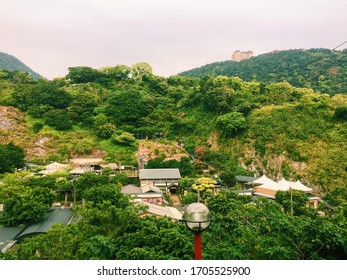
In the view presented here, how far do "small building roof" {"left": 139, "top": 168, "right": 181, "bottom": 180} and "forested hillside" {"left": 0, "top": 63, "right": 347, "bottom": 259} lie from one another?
132 cm

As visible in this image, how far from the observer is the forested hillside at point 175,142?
21.6 ft

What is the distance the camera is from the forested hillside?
21.6 feet

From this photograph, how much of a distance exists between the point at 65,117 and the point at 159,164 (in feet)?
44.2

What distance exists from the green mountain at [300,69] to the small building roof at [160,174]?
2052cm

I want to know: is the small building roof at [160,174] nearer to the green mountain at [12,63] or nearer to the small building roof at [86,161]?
the small building roof at [86,161]

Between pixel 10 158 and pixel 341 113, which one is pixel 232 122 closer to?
pixel 341 113

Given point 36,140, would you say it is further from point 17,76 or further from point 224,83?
point 224,83

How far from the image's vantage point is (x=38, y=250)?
743 cm

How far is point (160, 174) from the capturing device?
70.7 ft

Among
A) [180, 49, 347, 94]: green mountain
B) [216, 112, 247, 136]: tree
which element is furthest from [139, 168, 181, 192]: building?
[180, 49, 347, 94]: green mountain

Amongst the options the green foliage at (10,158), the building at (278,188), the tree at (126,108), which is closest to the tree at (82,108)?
the tree at (126,108)

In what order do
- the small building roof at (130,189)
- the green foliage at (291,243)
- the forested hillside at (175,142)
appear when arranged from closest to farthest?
the green foliage at (291,243), the forested hillside at (175,142), the small building roof at (130,189)

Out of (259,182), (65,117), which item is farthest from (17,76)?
(259,182)

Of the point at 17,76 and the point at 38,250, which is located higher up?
the point at 17,76
